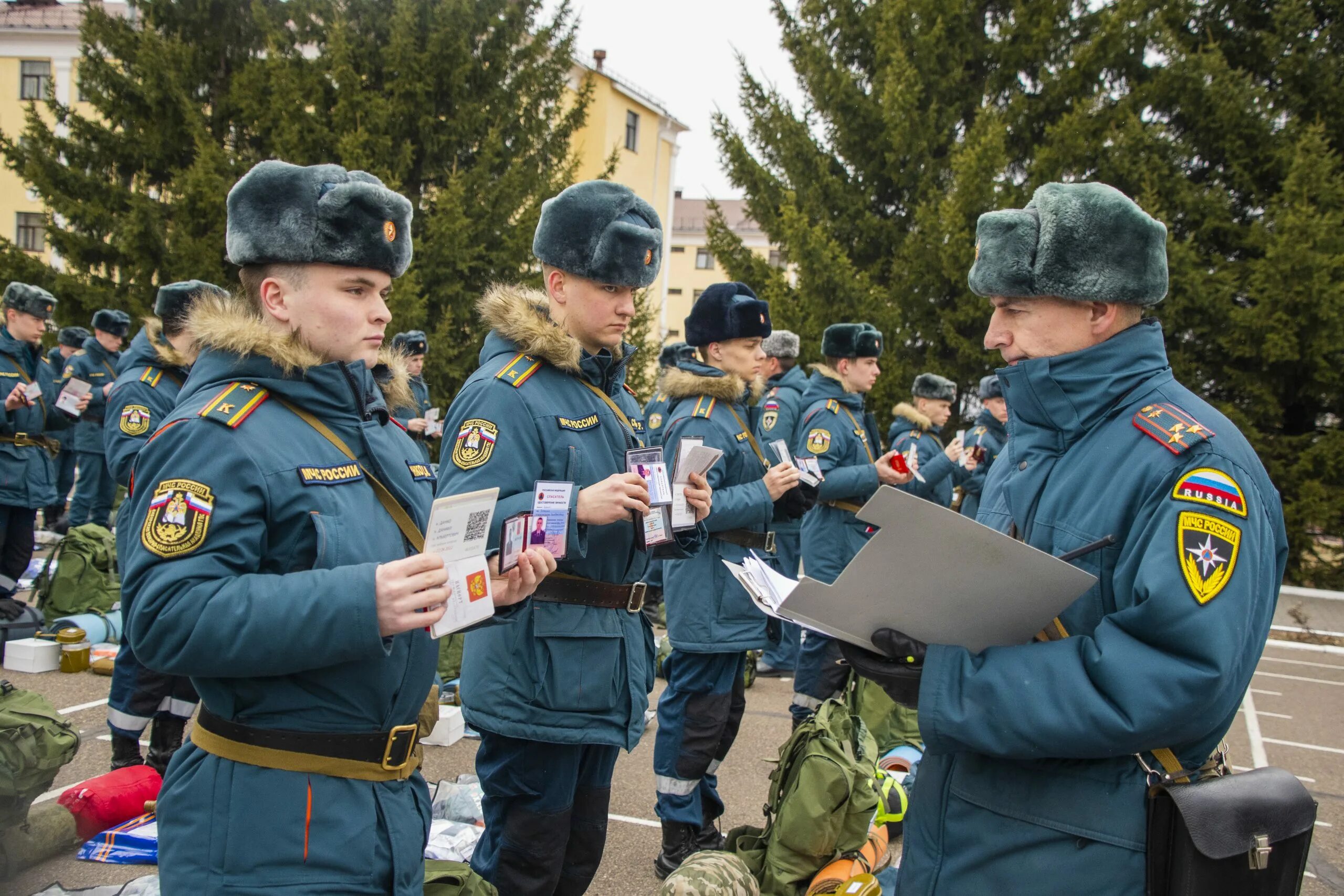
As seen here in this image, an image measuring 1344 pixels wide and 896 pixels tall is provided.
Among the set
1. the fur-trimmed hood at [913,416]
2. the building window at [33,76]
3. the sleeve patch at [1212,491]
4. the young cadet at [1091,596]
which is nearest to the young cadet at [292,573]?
the young cadet at [1091,596]

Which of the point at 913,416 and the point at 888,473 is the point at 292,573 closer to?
the point at 888,473

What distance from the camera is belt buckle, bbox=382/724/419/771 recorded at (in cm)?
203

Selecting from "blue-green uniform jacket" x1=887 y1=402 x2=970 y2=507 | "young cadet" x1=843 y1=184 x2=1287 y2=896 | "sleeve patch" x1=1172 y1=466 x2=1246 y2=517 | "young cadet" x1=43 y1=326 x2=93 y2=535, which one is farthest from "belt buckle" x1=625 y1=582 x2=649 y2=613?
"young cadet" x1=43 y1=326 x2=93 y2=535

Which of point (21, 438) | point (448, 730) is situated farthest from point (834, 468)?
point (21, 438)

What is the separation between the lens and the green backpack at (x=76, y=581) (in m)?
7.06

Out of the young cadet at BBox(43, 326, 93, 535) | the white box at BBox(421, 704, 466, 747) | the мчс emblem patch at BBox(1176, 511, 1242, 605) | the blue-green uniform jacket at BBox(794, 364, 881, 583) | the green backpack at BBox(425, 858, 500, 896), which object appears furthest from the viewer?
the young cadet at BBox(43, 326, 93, 535)

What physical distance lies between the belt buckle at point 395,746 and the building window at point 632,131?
35.3 metres

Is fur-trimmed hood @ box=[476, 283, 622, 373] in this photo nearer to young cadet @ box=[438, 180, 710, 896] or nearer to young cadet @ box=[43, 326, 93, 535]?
young cadet @ box=[438, 180, 710, 896]

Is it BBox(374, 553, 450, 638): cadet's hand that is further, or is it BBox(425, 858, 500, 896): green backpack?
BBox(425, 858, 500, 896): green backpack

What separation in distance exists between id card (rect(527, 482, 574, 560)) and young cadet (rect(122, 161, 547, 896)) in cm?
25

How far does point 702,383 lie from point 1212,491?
119 inches

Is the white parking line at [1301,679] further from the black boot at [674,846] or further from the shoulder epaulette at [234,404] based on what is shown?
the shoulder epaulette at [234,404]

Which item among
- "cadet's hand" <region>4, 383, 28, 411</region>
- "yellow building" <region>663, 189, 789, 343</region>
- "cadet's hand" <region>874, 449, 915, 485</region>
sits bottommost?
"cadet's hand" <region>874, 449, 915, 485</region>

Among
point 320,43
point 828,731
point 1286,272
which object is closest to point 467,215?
point 320,43
